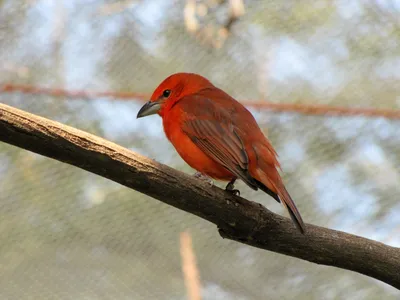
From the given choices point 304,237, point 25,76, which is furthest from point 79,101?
point 304,237

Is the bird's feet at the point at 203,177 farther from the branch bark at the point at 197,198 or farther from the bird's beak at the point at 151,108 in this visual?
the bird's beak at the point at 151,108

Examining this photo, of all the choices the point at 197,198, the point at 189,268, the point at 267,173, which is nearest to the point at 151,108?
the point at 267,173

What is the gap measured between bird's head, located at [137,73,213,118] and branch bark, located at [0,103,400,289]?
1.22m

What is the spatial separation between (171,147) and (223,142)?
1.65 m

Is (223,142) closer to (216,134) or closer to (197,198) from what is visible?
(216,134)

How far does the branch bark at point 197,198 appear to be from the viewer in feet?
8.64

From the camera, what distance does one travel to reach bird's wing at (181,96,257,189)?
3430 millimetres

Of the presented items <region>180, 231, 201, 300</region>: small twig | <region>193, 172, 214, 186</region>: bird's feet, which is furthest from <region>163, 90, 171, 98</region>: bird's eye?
<region>180, 231, 201, 300</region>: small twig

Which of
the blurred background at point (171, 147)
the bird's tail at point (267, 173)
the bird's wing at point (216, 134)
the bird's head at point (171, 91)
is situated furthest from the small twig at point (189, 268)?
the bird's tail at point (267, 173)

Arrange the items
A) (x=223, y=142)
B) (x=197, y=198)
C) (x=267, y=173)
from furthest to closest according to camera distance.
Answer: (x=223, y=142) → (x=267, y=173) → (x=197, y=198)

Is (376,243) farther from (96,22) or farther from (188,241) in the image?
(96,22)

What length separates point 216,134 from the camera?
3668mm

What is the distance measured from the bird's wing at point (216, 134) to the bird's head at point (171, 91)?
0.83ft

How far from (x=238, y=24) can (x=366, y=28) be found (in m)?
0.91
